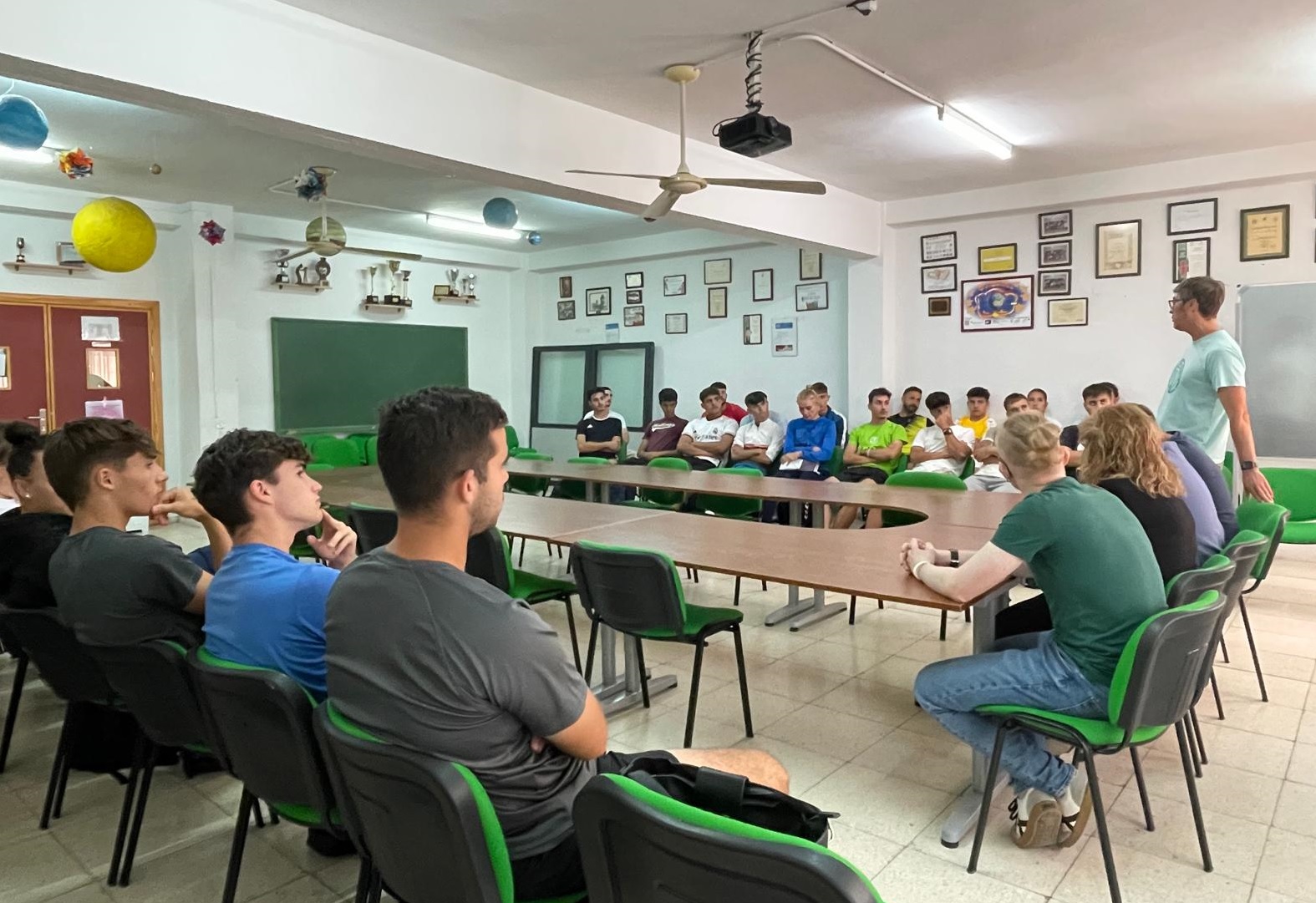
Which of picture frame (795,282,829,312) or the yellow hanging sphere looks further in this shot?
picture frame (795,282,829,312)

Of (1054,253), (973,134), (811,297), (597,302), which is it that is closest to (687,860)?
(973,134)

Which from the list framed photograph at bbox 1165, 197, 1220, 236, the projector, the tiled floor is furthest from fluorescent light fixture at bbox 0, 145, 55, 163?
framed photograph at bbox 1165, 197, 1220, 236

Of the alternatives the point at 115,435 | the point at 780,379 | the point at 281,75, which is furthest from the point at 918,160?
the point at 115,435

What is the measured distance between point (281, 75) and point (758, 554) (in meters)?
2.80

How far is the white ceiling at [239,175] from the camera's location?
5.17 metres

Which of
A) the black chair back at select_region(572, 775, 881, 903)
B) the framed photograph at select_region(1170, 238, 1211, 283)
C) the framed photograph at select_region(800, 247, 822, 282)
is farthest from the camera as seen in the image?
the framed photograph at select_region(800, 247, 822, 282)

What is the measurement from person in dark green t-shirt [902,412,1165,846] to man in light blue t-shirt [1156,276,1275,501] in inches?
64.0

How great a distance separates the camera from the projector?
4375 mm

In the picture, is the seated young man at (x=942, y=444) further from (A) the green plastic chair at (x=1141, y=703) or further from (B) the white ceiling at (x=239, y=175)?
(A) the green plastic chair at (x=1141, y=703)

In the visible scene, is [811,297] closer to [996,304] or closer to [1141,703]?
[996,304]

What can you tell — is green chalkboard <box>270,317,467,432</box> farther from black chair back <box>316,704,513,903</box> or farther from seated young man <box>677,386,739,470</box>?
black chair back <box>316,704,513,903</box>

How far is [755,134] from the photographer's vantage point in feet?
14.4

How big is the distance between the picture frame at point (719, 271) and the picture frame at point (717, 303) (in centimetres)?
8

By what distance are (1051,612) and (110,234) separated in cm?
457
